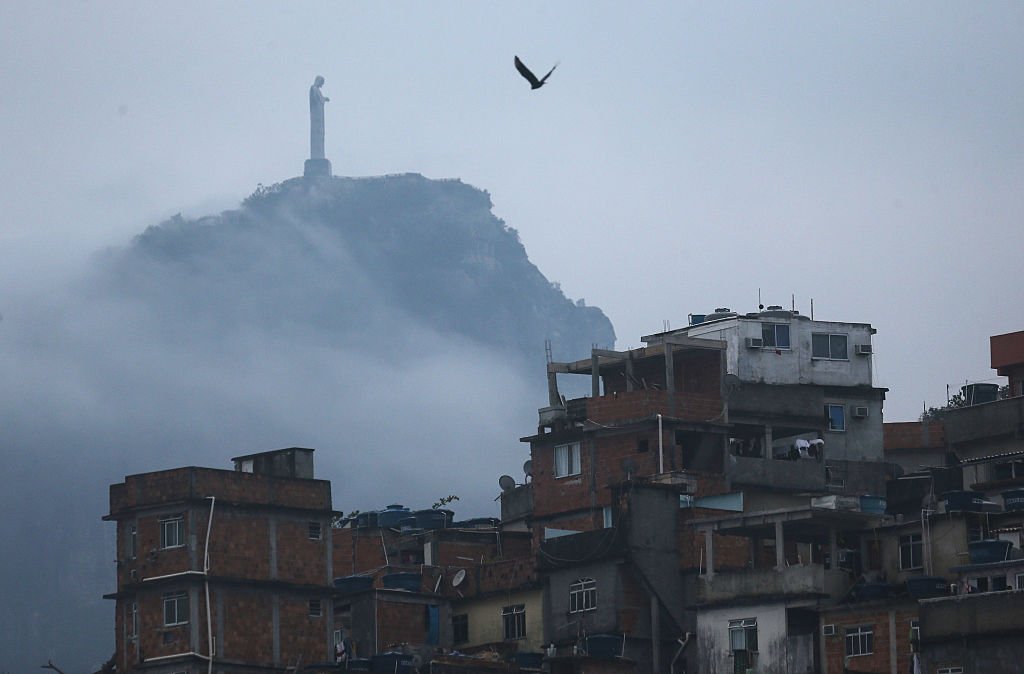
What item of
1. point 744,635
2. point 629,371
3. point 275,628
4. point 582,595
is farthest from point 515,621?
point 629,371

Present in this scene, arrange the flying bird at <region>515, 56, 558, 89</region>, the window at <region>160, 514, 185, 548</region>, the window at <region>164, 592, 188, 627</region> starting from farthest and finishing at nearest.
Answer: the window at <region>160, 514, 185, 548</region>
the window at <region>164, 592, 188, 627</region>
the flying bird at <region>515, 56, 558, 89</region>

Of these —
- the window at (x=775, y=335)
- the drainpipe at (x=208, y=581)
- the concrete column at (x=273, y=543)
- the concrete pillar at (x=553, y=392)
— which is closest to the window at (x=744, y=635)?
the concrete column at (x=273, y=543)

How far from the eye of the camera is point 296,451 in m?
74.2

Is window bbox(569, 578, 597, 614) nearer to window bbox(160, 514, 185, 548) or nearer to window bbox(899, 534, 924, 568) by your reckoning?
window bbox(899, 534, 924, 568)

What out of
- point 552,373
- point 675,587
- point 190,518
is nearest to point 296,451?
point 190,518

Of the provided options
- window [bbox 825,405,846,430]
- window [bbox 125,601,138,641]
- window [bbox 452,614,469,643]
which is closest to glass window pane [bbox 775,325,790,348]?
window [bbox 825,405,846,430]

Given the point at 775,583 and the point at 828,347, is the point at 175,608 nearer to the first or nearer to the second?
the point at 775,583

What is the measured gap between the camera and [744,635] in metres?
64.1

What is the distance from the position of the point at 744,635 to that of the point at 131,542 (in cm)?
2150

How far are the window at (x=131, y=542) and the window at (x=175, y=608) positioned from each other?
2.33m

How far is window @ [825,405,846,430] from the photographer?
8958 centimetres

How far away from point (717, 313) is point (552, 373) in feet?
26.5

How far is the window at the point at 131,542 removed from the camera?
6988 centimetres

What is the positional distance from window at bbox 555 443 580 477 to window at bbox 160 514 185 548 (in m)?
20.7
